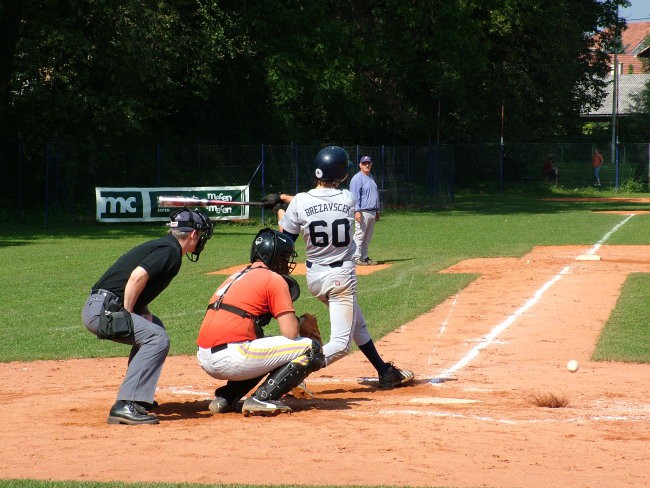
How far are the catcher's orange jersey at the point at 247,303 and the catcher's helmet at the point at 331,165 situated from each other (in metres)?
1.09

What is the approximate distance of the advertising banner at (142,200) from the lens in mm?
29781

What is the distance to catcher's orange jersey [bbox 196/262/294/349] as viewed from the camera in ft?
24.3

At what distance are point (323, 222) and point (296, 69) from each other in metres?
32.1

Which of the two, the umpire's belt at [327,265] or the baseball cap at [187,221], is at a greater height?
the baseball cap at [187,221]

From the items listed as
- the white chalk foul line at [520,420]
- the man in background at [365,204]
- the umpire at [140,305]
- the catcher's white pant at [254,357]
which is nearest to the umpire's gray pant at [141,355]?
the umpire at [140,305]

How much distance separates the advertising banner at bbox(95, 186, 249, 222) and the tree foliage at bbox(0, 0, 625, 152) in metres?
2.78

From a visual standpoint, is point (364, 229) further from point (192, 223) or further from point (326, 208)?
point (192, 223)

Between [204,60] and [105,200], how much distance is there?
7.71m

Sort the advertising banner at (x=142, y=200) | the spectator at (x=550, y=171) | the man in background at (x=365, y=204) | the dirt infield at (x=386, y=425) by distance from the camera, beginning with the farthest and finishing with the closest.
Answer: the spectator at (x=550, y=171) < the advertising banner at (x=142, y=200) < the man in background at (x=365, y=204) < the dirt infield at (x=386, y=425)

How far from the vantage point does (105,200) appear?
29.8 meters

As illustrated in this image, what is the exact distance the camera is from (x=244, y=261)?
2008 cm

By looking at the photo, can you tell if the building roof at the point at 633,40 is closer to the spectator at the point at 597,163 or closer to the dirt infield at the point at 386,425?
the spectator at the point at 597,163

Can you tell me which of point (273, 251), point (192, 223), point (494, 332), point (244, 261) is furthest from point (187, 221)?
point (244, 261)

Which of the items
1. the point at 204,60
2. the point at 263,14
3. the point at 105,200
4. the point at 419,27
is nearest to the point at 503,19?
the point at 419,27
